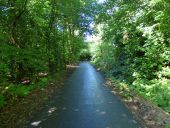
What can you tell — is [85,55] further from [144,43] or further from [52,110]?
A: [52,110]

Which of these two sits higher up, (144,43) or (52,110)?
(144,43)

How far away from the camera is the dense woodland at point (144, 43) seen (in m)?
12.6

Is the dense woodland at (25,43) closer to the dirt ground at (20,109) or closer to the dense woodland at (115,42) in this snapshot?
the dense woodland at (115,42)

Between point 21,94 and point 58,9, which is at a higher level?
point 58,9

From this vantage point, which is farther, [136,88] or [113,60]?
[113,60]

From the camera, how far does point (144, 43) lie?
56.7ft

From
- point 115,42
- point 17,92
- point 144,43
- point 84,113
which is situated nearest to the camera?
point 84,113

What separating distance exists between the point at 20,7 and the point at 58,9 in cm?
742

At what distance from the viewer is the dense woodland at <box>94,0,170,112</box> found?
12648mm

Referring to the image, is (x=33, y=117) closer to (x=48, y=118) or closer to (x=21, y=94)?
(x=48, y=118)

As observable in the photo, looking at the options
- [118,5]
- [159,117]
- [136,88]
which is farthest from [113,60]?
[159,117]

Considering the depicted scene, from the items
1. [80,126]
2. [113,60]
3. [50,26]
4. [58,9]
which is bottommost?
[80,126]

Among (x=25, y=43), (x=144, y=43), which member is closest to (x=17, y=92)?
(x=25, y=43)

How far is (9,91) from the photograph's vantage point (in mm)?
10805
